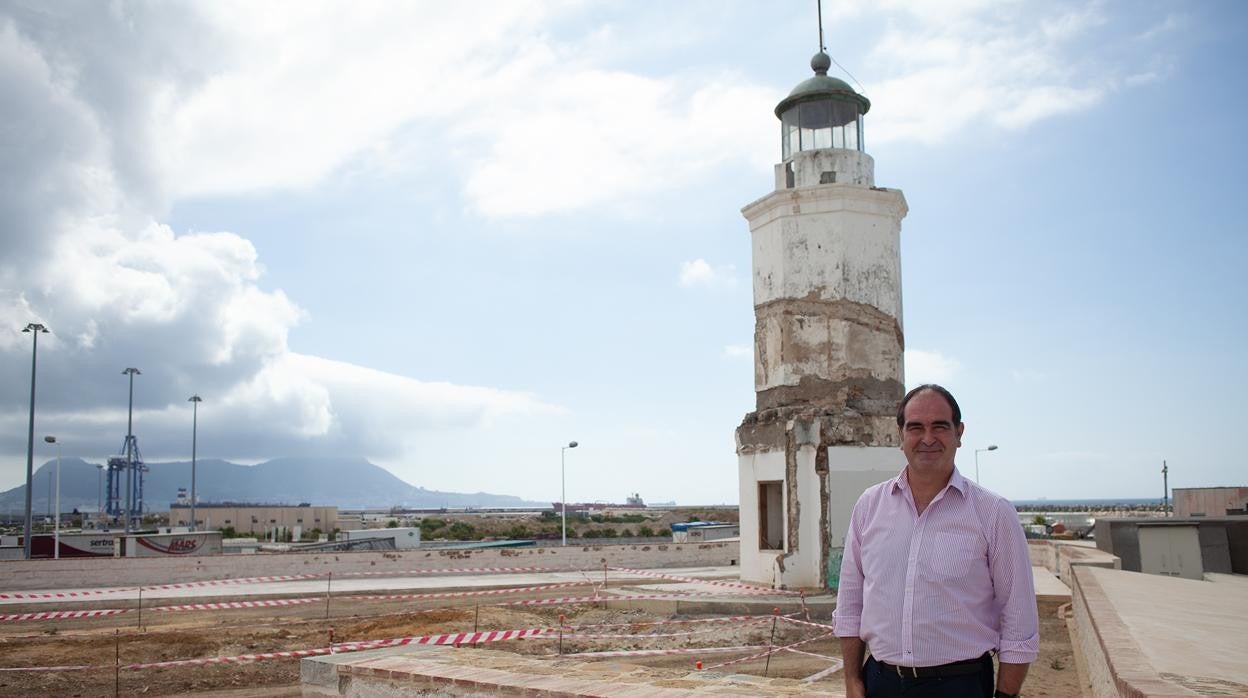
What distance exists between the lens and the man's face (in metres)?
3.49

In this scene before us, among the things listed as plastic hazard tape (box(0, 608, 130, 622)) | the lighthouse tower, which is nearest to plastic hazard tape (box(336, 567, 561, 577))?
plastic hazard tape (box(0, 608, 130, 622))

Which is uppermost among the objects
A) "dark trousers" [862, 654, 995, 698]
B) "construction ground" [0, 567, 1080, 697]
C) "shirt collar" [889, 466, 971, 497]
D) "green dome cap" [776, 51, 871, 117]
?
"green dome cap" [776, 51, 871, 117]

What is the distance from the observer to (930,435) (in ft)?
11.5

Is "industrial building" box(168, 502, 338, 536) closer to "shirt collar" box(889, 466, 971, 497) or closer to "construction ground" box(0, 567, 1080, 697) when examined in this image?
"construction ground" box(0, 567, 1080, 697)

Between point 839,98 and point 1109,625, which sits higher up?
point 839,98

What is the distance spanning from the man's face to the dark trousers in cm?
71

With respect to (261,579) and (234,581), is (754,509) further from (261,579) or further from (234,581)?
(234,581)

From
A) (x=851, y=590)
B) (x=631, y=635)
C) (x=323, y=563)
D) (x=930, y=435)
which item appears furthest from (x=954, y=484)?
(x=323, y=563)

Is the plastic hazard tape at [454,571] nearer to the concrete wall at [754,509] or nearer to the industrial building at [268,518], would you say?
the concrete wall at [754,509]

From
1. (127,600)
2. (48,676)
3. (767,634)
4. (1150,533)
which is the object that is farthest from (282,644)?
(1150,533)

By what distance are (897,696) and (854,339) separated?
52.2 ft

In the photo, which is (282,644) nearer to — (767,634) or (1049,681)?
(767,634)

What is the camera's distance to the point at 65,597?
68.2ft

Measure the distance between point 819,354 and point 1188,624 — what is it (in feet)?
34.3
